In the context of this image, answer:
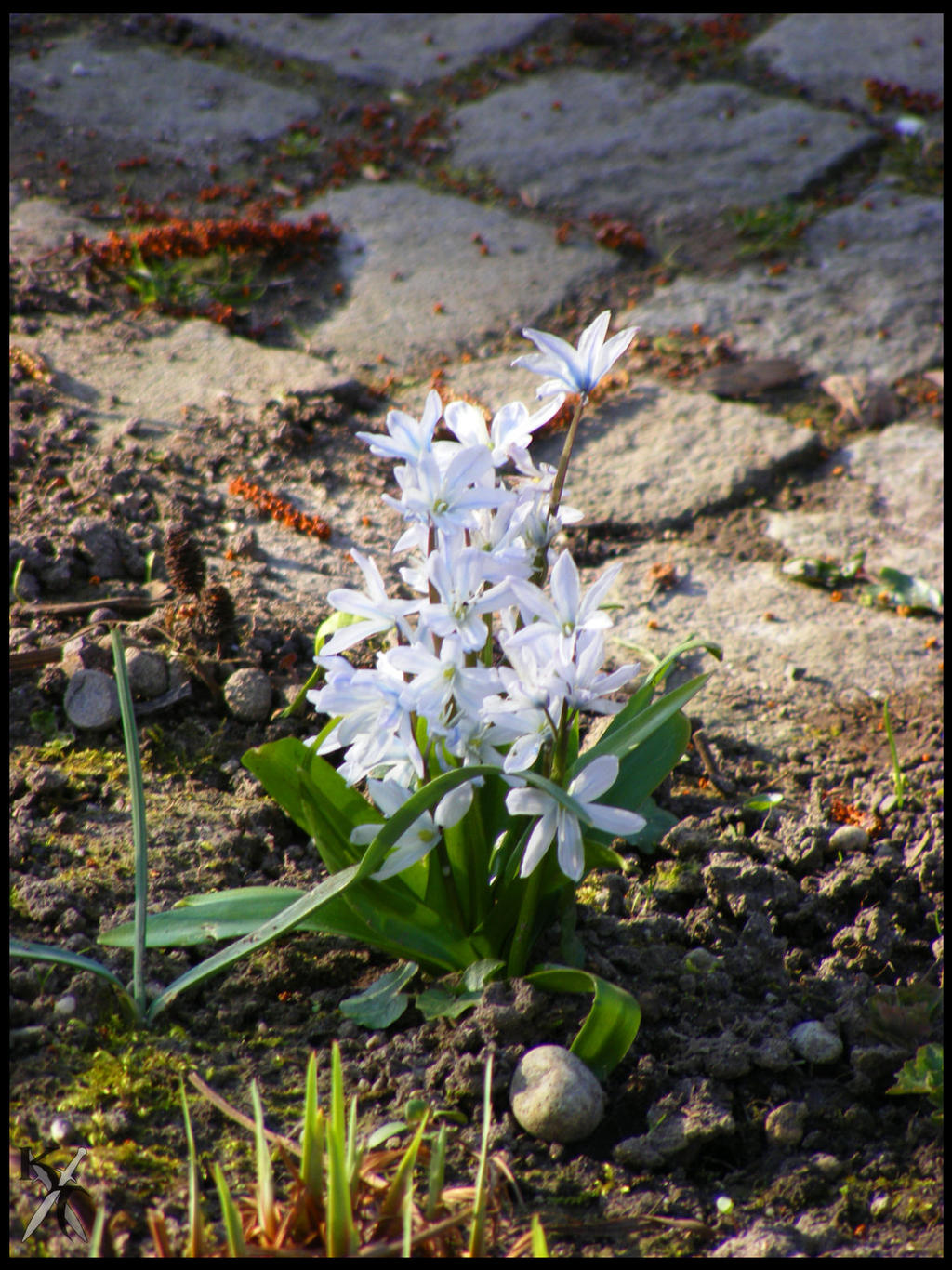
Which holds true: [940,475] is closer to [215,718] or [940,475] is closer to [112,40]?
[215,718]

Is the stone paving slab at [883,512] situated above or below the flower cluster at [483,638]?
below

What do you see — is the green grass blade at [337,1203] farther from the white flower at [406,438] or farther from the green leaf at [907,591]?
the green leaf at [907,591]

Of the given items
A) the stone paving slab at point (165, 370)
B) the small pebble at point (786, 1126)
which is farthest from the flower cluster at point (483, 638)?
the stone paving slab at point (165, 370)

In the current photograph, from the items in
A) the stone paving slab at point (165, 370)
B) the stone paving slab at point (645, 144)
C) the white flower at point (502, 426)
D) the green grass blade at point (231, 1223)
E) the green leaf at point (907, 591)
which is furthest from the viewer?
the stone paving slab at point (645, 144)

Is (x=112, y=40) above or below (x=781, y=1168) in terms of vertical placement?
above

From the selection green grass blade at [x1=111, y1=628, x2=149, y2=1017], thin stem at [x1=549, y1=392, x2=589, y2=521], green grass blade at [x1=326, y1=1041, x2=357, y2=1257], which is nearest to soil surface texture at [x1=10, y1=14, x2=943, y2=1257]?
green grass blade at [x1=111, y1=628, x2=149, y2=1017]

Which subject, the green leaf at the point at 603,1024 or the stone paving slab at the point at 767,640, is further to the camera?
the stone paving slab at the point at 767,640

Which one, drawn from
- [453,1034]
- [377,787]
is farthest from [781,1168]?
[377,787]

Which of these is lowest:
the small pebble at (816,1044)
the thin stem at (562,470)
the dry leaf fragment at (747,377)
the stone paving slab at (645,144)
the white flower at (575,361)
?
the small pebble at (816,1044)
